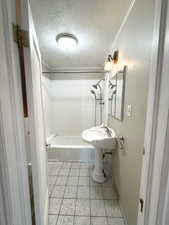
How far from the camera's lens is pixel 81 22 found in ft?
5.42

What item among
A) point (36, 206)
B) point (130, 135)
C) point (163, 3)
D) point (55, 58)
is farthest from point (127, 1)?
point (36, 206)

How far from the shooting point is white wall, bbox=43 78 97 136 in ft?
11.3

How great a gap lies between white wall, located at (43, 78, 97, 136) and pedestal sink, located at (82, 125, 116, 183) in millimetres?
1160

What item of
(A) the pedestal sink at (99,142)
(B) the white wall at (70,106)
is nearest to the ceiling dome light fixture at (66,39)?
(B) the white wall at (70,106)

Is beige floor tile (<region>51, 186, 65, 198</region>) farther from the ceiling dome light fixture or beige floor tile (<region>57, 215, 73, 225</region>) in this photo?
the ceiling dome light fixture

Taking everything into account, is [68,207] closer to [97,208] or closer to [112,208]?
[97,208]

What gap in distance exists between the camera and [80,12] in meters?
1.49

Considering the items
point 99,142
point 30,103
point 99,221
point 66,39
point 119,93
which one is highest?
point 66,39

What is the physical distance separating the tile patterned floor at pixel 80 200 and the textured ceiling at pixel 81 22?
95.0 inches

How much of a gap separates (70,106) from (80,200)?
2.34m

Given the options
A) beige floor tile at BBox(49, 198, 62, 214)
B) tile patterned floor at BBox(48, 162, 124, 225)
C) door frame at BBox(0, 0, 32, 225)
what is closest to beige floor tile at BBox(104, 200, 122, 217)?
tile patterned floor at BBox(48, 162, 124, 225)

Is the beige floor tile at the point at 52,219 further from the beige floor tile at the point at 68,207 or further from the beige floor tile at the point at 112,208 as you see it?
the beige floor tile at the point at 112,208

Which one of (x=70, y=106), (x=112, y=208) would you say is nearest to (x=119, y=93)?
(x=112, y=208)

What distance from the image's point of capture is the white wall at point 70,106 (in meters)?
3.44
